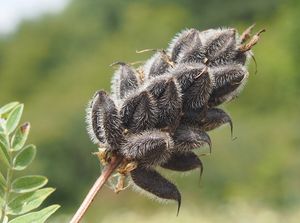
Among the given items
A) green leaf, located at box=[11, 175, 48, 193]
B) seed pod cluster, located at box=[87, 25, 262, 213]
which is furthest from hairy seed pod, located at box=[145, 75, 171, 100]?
green leaf, located at box=[11, 175, 48, 193]

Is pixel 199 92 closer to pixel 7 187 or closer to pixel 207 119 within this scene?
pixel 207 119

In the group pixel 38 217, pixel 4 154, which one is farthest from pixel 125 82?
pixel 4 154

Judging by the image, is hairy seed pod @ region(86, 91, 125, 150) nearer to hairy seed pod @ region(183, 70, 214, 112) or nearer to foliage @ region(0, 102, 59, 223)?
hairy seed pod @ region(183, 70, 214, 112)

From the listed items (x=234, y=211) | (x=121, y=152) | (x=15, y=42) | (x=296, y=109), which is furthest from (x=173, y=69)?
(x=15, y=42)

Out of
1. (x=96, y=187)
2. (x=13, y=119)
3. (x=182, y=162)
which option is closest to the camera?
(x=96, y=187)

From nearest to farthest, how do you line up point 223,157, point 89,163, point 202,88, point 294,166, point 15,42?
point 202,88
point 294,166
point 223,157
point 89,163
point 15,42

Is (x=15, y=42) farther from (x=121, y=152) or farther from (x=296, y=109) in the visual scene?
(x=121, y=152)
